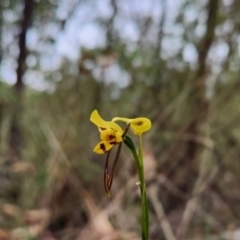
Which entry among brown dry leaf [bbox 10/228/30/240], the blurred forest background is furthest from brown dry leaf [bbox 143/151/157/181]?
brown dry leaf [bbox 10/228/30/240]

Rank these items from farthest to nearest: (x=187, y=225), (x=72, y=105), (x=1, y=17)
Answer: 1. (x=72, y=105)
2. (x=1, y=17)
3. (x=187, y=225)

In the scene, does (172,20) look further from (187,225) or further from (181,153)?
(187,225)

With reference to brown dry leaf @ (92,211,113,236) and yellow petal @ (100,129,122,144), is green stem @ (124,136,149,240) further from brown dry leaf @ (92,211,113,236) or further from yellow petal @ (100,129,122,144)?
brown dry leaf @ (92,211,113,236)

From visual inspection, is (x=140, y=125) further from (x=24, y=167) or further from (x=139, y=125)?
(x=24, y=167)

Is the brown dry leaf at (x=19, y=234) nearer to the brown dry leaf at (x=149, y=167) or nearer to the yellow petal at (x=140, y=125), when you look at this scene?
the brown dry leaf at (x=149, y=167)

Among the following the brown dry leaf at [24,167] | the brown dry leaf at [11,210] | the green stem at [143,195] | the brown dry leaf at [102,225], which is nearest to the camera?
the green stem at [143,195]

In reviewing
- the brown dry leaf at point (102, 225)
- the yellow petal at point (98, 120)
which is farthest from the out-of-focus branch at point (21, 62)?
the yellow petal at point (98, 120)

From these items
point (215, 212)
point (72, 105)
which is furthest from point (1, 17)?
point (215, 212)
